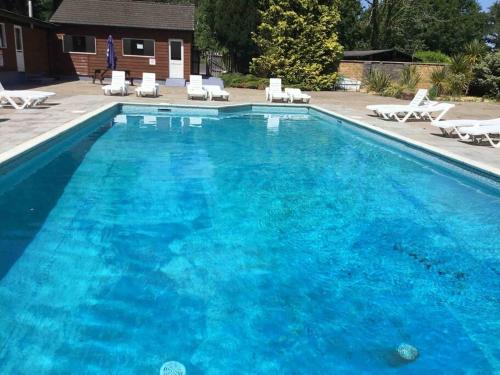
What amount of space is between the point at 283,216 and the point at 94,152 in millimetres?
4706

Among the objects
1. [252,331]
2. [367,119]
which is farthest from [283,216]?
[367,119]

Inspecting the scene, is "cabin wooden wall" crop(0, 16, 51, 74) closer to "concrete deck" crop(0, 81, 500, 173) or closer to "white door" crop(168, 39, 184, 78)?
"concrete deck" crop(0, 81, 500, 173)

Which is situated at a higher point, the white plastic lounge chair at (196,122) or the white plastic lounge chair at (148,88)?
the white plastic lounge chair at (148,88)

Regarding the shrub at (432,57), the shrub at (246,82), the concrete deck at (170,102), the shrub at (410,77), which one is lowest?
the concrete deck at (170,102)

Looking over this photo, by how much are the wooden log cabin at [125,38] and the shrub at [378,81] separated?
32.5 ft

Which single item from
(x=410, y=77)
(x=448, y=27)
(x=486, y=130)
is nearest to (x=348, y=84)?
(x=410, y=77)

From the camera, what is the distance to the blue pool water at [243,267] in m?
3.24

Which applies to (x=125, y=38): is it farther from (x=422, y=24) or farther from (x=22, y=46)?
(x=422, y=24)

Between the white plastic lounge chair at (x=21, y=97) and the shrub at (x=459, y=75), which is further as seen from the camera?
the shrub at (x=459, y=75)

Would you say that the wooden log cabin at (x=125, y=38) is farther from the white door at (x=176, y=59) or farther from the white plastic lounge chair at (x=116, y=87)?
the white plastic lounge chair at (x=116, y=87)

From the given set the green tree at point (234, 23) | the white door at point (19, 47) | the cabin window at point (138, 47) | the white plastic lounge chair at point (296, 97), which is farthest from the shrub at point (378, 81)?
the white door at point (19, 47)

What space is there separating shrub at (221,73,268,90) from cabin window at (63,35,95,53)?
7453 mm

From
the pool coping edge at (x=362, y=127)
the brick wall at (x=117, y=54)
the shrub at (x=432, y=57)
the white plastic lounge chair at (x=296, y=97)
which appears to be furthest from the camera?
the shrub at (x=432, y=57)

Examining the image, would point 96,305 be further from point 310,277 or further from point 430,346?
point 430,346
